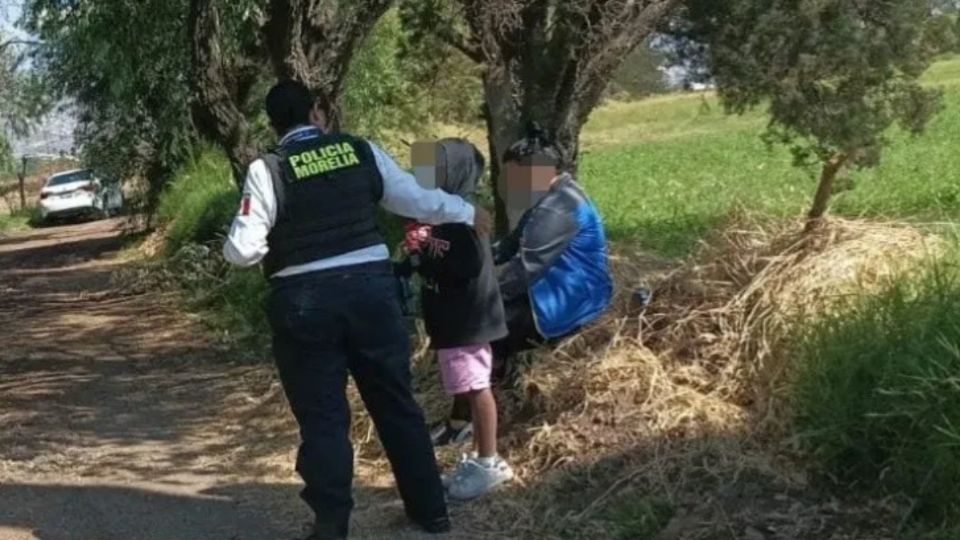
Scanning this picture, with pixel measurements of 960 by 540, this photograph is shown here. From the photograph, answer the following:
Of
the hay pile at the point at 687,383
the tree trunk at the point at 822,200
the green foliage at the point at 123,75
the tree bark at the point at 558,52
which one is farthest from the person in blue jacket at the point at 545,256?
the green foliage at the point at 123,75

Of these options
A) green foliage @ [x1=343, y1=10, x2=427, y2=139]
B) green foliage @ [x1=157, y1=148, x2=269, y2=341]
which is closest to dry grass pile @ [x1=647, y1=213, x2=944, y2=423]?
green foliage @ [x1=157, y1=148, x2=269, y2=341]

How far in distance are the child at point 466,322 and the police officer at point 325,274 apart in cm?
47

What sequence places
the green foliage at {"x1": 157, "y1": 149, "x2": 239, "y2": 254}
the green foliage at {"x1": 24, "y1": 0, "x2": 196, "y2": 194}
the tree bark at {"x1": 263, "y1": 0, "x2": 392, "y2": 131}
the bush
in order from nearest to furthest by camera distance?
1. the bush
2. the tree bark at {"x1": 263, "y1": 0, "x2": 392, "y2": 131}
3. the green foliage at {"x1": 24, "y1": 0, "x2": 196, "y2": 194}
4. the green foliage at {"x1": 157, "y1": 149, "x2": 239, "y2": 254}

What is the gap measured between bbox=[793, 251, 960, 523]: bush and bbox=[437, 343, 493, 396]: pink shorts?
4.55ft

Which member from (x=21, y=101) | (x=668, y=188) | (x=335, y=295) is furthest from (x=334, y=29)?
(x=21, y=101)

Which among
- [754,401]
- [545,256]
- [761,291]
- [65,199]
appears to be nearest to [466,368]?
[545,256]

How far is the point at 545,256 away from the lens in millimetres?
7395

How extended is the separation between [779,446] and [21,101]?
22952 millimetres

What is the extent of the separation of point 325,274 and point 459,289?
928 mm

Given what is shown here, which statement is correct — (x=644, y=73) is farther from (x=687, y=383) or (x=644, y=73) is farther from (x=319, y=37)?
(x=687, y=383)

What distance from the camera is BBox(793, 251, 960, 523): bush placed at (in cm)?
539

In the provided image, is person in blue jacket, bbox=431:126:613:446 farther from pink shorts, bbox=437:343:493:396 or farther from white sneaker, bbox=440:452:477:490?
white sneaker, bbox=440:452:477:490

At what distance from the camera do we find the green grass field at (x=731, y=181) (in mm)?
12020

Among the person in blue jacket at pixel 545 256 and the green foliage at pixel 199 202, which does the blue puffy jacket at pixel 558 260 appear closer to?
the person in blue jacket at pixel 545 256
